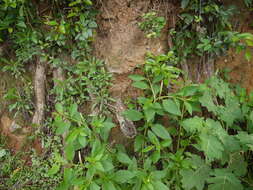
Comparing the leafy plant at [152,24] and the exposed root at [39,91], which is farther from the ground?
the leafy plant at [152,24]

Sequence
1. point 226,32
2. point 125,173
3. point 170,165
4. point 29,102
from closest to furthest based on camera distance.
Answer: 1. point 125,173
2. point 170,165
3. point 226,32
4. point 29,102

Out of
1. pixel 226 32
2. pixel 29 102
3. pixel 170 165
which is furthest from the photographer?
pixel 29 102

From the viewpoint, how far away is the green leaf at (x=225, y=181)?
5.49ft

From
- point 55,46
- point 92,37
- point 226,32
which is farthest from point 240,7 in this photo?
point 55,46

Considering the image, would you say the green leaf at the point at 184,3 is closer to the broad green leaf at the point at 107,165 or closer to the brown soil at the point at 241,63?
the brown soil at the point at 241,63

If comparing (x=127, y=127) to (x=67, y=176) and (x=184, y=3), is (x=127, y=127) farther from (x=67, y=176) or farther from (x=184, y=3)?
(x=184, y=3)

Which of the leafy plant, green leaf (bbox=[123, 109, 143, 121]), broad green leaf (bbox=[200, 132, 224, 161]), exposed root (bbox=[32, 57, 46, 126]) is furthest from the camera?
exposed root (bbox=[32, 57, 46, 126])

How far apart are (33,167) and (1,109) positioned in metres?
0.76

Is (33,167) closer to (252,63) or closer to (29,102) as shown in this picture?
(29,102)

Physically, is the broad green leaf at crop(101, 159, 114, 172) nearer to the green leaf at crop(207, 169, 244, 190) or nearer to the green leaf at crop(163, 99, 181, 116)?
the green leaf at crop(163, 99, 181, 116)

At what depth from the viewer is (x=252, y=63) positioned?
2.21 m

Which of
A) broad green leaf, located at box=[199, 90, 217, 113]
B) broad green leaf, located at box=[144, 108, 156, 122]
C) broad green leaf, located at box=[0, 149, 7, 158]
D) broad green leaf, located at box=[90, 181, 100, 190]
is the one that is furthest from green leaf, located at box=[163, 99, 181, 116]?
broad green leaf, located at box=[0, 149, 7, 158]

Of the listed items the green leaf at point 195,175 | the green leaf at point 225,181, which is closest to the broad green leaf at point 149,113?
the green leaf at point 195,175

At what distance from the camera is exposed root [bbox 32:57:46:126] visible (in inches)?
91.4
